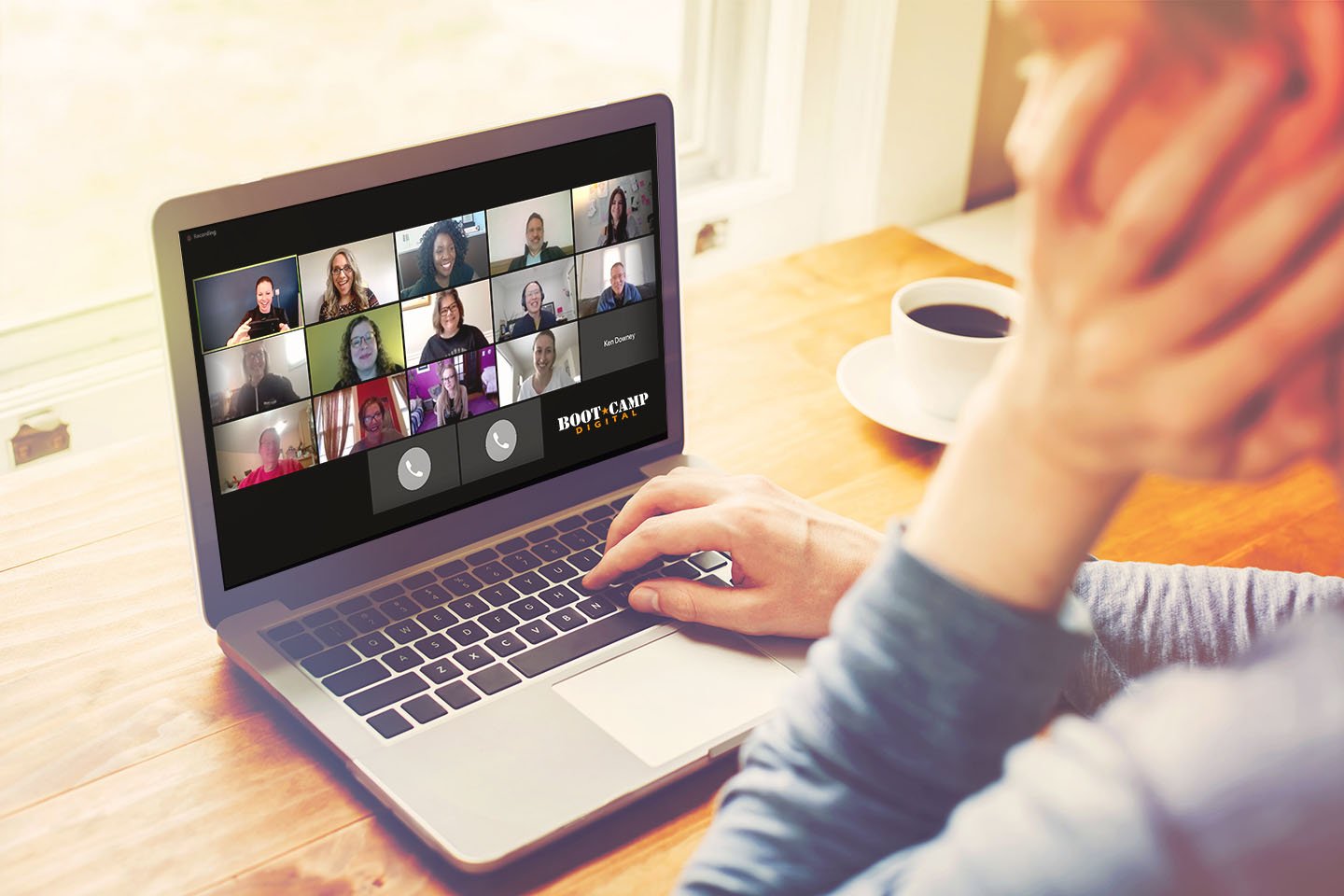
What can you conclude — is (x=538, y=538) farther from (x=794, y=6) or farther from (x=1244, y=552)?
(x=794, y=6)

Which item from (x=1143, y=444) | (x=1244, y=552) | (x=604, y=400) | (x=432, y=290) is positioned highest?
(x=1143, y=444)

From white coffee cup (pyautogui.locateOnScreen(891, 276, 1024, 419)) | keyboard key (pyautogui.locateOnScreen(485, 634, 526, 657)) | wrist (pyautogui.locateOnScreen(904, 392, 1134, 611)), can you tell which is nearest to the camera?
wrist (pyautogui.locateOnScreen(904, 392, 1134, 611))

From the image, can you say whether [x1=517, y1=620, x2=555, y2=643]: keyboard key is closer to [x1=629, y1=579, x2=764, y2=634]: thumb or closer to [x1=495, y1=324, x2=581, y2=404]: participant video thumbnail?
[x1=629, y1=579, x2=764, y2=634]: thumb

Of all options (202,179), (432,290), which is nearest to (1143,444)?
(432,290)

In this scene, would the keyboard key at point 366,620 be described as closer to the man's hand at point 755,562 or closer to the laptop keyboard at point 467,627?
the laptop keyboard at point 467,627

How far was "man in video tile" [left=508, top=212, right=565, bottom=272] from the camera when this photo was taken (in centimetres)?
88

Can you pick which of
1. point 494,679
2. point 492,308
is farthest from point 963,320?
point 494,679

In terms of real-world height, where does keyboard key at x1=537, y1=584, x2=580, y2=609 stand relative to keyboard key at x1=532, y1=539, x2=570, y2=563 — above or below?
below

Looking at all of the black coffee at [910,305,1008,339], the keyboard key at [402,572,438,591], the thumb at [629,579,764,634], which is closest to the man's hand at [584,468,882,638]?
the thumb at [629,579,764,634]

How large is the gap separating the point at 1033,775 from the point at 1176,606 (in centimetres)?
49

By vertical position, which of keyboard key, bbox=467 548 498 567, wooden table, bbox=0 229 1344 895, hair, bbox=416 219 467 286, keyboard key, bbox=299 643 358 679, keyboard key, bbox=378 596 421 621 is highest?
hair, bbox=416 219 467 286

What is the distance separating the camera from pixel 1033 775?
1.25 ft

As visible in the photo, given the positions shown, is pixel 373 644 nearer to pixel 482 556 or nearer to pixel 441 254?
pixel 482 556

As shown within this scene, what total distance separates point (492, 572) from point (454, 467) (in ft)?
0.25
